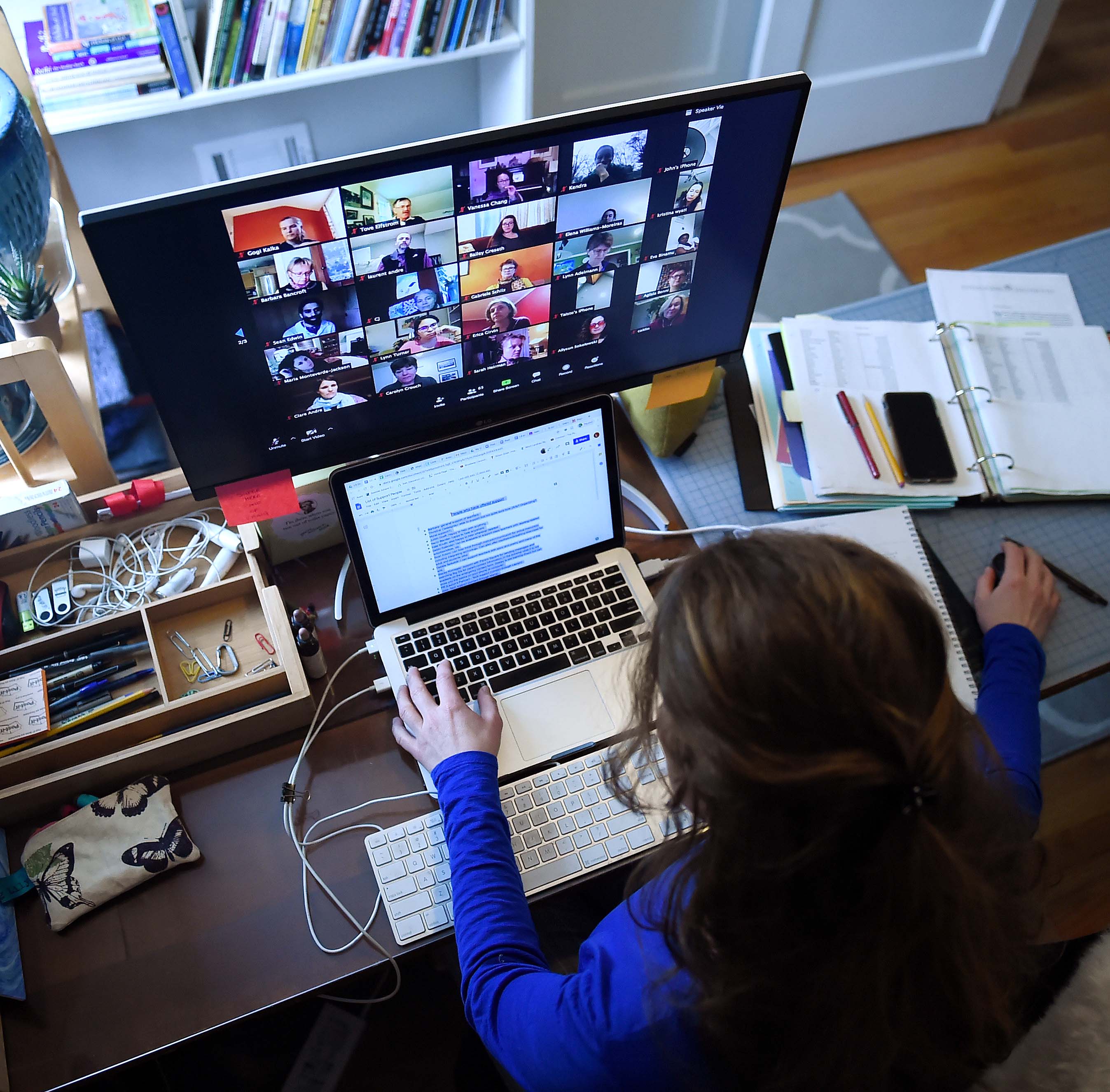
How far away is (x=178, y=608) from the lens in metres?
1.04

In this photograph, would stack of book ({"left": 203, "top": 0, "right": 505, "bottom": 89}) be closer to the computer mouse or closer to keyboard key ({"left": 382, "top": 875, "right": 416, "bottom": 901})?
the computer mouse

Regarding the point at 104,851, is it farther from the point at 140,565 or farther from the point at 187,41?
the point at 187,41

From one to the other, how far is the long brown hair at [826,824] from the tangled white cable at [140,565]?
2.00 feet

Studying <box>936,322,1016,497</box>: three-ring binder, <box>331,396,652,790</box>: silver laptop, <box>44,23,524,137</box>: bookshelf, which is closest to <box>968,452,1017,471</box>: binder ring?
<box>936,322,1016,497</box>: three-ring binder

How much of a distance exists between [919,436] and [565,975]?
81 centimetres

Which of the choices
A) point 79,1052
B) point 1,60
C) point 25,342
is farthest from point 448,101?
point 79,1052

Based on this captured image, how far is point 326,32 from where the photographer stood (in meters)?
2.05

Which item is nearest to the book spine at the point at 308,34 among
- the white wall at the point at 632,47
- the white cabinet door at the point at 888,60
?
the white wall at the point at 632,47

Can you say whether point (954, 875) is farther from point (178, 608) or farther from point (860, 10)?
point (860, 10)

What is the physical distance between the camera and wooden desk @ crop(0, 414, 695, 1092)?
0.84 metres

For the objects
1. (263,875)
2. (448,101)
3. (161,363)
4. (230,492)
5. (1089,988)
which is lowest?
(1089,988)

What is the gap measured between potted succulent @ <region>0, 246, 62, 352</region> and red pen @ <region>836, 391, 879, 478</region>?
3.28 feet

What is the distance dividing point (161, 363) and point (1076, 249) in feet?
4.60

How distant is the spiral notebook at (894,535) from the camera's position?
1.10 meters
